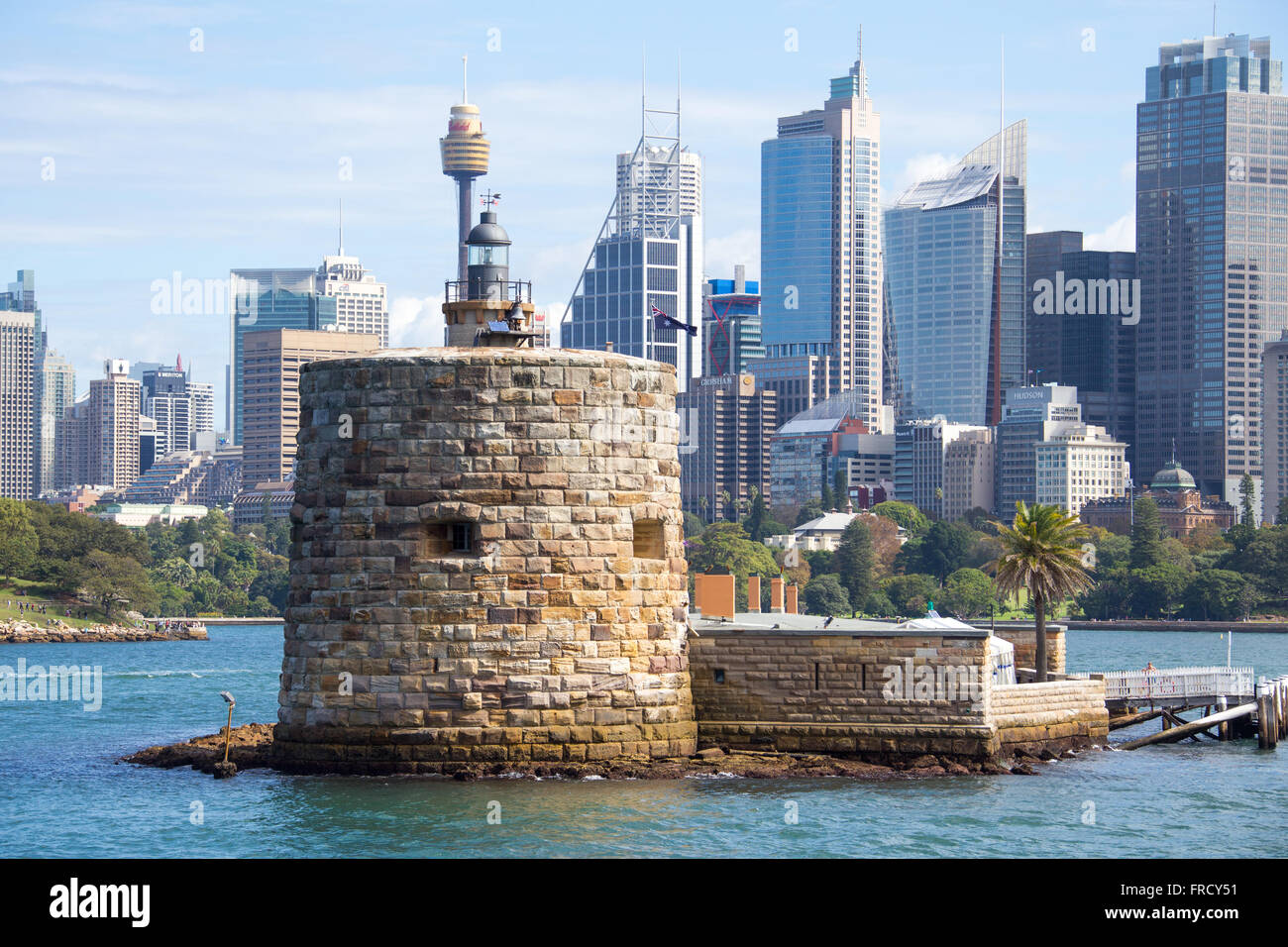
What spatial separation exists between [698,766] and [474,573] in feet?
18.0

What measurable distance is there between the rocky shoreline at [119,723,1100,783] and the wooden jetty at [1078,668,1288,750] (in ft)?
36.5

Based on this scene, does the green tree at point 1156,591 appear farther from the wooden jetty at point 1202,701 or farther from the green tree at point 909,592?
the wooden jetty at point 1202,701

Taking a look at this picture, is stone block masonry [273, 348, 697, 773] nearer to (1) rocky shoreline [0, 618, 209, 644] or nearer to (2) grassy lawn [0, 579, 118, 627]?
(1) rocky shoreline [0, 618, 209, 644]

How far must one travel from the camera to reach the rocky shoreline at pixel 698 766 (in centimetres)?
3353

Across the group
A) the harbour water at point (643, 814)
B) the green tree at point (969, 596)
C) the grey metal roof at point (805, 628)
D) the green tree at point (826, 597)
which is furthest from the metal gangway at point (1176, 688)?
the green tree at point (826, 597)

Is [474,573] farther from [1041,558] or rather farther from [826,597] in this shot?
[826,597]

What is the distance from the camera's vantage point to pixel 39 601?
470 feet

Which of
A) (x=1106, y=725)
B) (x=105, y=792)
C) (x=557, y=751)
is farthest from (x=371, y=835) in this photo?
(x=1106, y=725)

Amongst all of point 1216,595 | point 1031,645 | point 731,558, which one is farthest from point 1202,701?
point 1216,595

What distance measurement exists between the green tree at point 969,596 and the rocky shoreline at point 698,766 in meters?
139

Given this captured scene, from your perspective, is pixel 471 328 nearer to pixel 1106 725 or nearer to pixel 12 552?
pixel 1106 725

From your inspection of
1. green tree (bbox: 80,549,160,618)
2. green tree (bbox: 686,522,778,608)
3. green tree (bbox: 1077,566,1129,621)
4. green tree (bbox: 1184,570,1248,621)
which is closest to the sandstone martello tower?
green tree (bbox: 80,549,160,618)

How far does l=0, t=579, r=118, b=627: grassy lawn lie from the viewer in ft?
457
